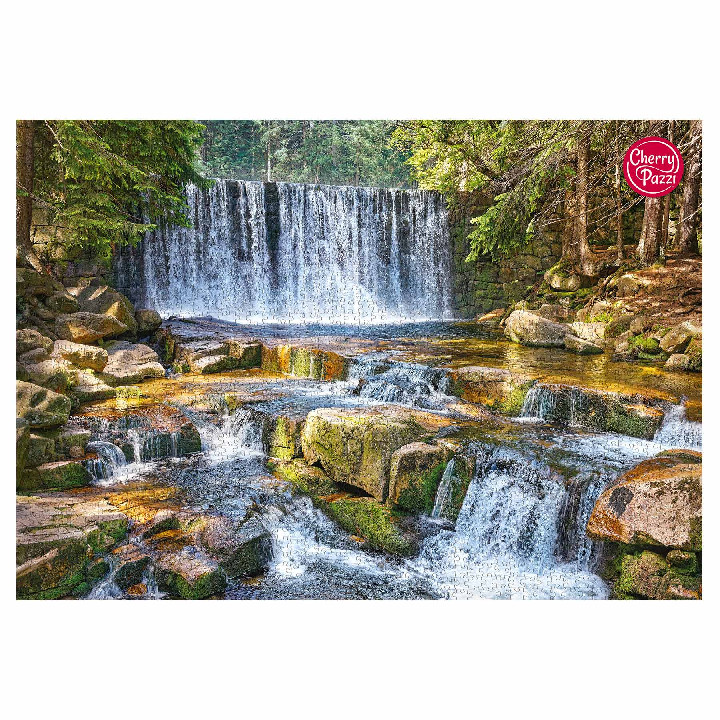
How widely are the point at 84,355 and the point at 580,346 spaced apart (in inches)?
189

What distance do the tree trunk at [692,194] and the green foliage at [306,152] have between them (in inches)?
75.9

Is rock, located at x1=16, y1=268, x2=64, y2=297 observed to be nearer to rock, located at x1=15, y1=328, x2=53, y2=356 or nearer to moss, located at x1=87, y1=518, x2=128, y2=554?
rock, located at x1=15, y1=328, x2=53, y2=356

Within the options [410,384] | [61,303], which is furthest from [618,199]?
[61,303]

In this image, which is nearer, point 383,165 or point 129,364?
point 129,364

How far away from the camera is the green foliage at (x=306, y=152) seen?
4.37 metres

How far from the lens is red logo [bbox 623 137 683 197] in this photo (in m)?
3.48

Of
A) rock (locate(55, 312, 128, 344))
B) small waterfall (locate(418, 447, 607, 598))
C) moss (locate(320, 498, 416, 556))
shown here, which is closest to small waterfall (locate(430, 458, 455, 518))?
small waterfall (locate(418, 447, 607, 598))

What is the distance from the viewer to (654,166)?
358 centimetres

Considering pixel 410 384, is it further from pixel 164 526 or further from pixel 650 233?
pixel 164 526

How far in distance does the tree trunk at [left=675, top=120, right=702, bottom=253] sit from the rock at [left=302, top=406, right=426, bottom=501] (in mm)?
2251

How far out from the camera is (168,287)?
838 cm

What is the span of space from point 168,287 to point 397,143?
3.89 m

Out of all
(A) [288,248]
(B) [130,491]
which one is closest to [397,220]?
(A) [288,248]

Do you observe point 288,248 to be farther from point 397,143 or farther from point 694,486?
point 694,486
